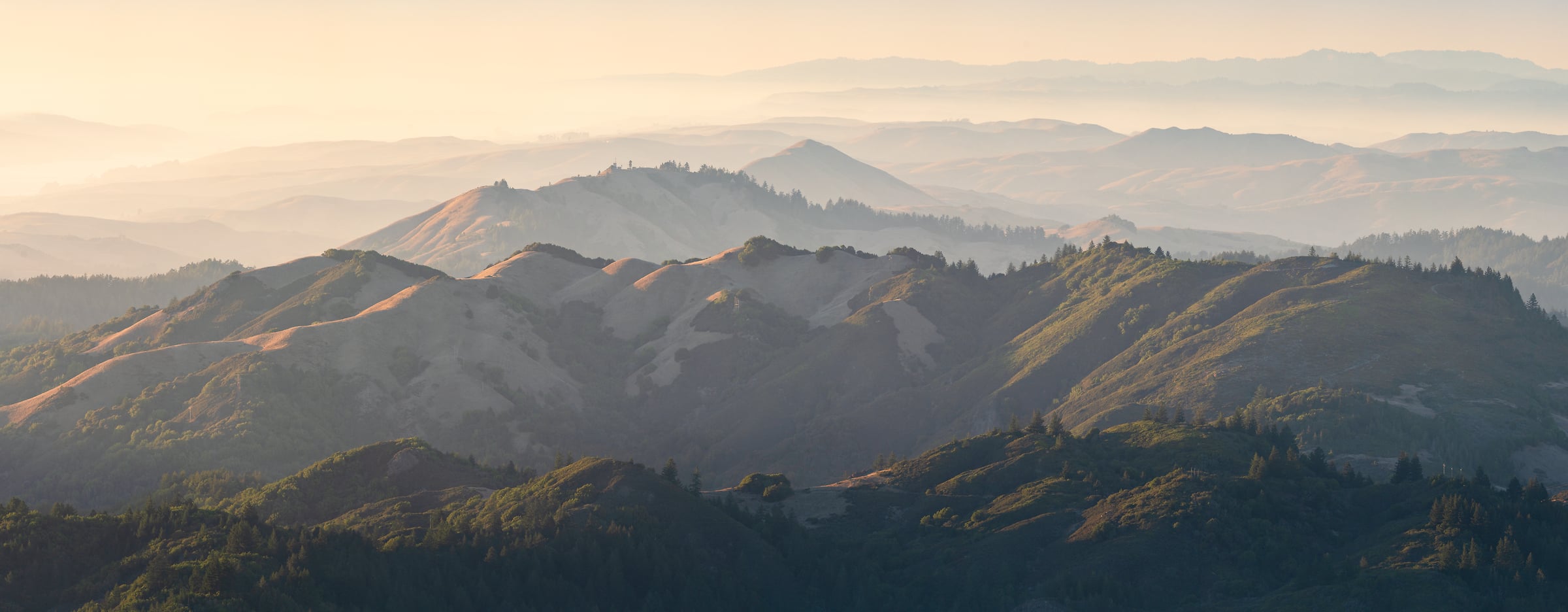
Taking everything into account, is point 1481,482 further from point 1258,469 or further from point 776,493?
point 776,493

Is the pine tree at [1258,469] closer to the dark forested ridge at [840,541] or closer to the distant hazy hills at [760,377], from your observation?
the dark forested ridge at [840,541]

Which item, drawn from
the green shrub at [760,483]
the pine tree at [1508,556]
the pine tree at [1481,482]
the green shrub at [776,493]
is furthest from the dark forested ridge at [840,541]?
the green shrub at [760,483]

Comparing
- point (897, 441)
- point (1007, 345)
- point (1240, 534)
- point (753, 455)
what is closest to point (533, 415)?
point (753, 455)

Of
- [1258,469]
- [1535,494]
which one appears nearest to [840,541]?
[1258,469]

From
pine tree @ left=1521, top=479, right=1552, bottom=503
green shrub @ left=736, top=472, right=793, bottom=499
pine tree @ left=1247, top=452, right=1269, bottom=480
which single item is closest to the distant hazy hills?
pine tree @ left=1521, top=479, right=1552, bottom=503

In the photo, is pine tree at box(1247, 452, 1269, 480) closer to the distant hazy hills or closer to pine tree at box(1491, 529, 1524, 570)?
pine tree at box(1491, 529, 1524, 570)

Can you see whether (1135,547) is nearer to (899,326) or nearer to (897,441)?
(897,441)
